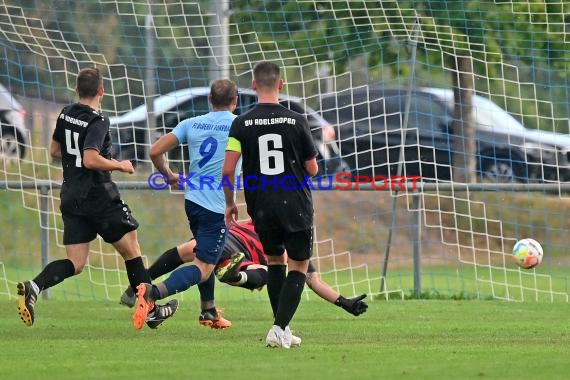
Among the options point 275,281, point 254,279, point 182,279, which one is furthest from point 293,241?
point 254,279

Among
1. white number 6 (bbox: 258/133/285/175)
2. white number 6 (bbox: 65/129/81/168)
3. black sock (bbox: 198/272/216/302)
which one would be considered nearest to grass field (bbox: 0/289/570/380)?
black sock (bbox: 198/272/216/302)

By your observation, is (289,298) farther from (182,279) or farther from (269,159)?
(182,279)

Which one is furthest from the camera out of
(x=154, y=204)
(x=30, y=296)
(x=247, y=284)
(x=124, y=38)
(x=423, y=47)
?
(x=154, y=204)

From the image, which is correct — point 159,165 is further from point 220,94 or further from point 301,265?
point 301,265

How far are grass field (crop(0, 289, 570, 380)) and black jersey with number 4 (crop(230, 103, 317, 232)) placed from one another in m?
0.84

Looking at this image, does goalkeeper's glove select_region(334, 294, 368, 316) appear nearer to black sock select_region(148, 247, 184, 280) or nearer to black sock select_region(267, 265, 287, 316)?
black sock select_region(267, 265, 287, 316)

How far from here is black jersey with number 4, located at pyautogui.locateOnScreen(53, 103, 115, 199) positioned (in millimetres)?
8672

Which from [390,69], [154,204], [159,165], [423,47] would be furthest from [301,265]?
[154,204]

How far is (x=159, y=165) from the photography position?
8922mm

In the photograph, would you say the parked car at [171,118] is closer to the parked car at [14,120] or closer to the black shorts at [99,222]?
the parked car at [14,120]

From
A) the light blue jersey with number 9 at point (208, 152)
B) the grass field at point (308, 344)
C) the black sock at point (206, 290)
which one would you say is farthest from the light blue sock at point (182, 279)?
the black sock at point (206, 290)

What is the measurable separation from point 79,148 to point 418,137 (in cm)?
456

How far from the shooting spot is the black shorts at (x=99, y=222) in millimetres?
8766

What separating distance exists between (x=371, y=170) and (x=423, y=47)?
1456mm
